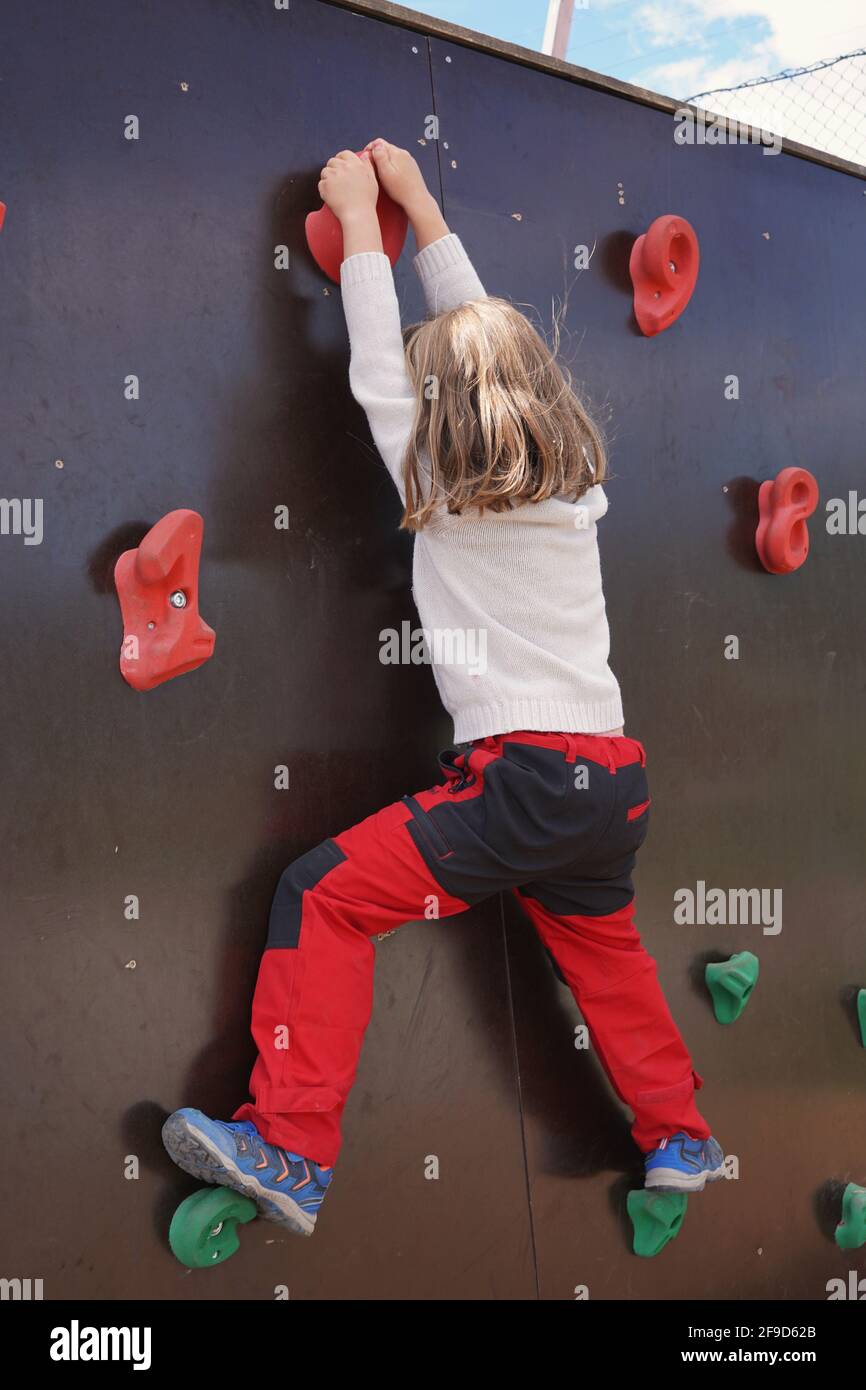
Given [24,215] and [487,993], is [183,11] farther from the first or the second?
[487,993]

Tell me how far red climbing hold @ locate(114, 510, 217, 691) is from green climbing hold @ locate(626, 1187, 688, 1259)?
0.91m

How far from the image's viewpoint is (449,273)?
146 centimetres

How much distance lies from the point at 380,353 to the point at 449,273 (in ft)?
0.49

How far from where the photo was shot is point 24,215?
1.25m

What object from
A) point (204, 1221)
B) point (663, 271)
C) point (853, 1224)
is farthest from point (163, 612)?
point (853, 1224)

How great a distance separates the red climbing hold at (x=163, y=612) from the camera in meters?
1.29

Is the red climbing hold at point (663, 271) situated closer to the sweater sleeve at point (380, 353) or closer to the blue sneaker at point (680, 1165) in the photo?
the sweater sleeve at point (380, 353)

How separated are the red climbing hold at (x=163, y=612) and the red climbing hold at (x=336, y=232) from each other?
0.35m

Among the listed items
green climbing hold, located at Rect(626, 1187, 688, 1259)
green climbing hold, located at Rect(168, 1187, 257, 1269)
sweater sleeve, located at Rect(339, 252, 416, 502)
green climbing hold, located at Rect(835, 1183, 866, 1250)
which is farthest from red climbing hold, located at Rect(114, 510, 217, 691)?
green climbing hold, located at Rect(835, 1183, 866, 1250)

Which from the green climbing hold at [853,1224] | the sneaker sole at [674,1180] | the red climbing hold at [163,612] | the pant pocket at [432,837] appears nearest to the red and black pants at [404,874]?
the pant pocket at [432,837]

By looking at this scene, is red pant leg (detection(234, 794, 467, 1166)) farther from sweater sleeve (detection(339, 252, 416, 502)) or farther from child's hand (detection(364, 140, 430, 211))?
child's hand (detection(364, 140, 430, 211))

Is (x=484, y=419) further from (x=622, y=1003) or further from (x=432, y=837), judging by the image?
(x=622, y=1003)
